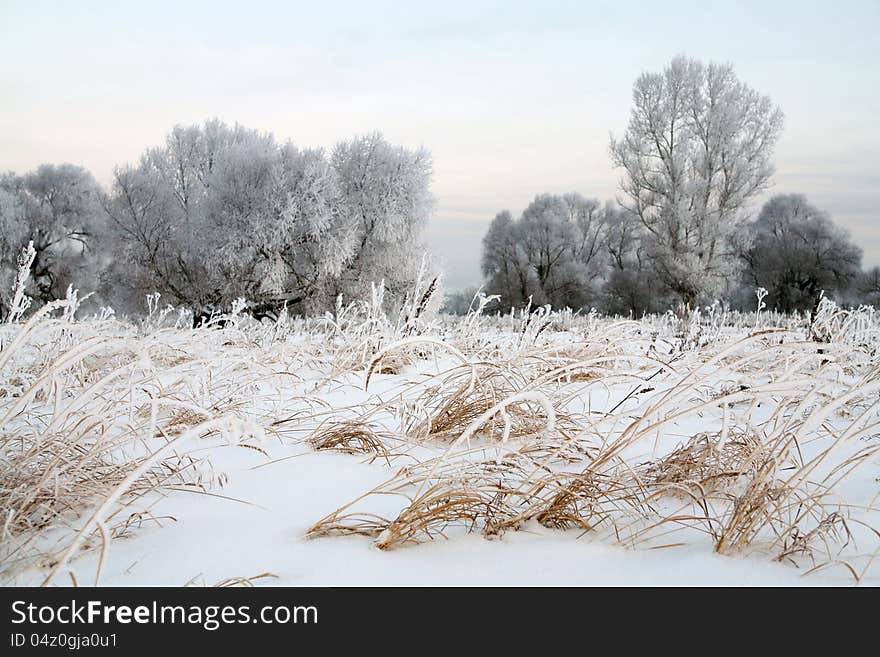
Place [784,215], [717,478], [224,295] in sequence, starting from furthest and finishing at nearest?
[784,215]
[224,295]
[717,478]

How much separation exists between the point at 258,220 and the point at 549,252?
17258 millimetres

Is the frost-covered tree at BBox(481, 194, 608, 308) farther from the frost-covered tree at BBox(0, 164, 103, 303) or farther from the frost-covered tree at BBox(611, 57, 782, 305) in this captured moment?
the frost-covered tree at BBox(0, 164, 103, 303)

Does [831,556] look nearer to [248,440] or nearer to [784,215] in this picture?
[248,440]

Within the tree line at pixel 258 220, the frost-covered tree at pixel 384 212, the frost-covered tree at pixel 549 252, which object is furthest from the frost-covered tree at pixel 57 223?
the frost-covered tree at pixel 549 252

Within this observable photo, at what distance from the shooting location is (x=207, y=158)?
20812 millimetres

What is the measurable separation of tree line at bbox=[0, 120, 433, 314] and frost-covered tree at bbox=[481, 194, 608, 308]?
1144 cm

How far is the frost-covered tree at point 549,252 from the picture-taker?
29344 mm

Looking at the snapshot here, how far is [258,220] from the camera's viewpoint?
1658cm

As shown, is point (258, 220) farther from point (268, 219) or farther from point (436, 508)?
point (436, 508)

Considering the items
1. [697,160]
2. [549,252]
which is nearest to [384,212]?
[697,160]

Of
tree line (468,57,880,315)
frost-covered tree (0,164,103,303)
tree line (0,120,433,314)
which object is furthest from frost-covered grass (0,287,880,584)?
frost-covered tree (0,164,103,303)
